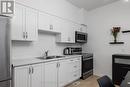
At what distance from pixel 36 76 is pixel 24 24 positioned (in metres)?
1.24

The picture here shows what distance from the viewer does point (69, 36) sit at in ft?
14.7

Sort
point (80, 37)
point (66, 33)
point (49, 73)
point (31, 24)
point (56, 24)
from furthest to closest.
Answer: point (80, 37) → point (66, 33) → point (56, 24) → point (49, 73) → point (31, 24)

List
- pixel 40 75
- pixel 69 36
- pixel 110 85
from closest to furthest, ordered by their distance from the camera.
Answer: pixel 110 85 < pixel 40 75 < pixel 69 36

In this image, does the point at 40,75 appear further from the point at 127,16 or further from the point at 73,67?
the point at 127,16

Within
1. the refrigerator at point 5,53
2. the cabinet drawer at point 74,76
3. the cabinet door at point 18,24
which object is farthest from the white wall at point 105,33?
the refrigerator at point 5,53

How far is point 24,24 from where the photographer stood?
2.82 m

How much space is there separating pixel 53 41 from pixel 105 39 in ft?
7.56

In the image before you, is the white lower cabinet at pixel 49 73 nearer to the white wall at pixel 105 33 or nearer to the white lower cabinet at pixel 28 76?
the white lower cabinet at pixel 28 76

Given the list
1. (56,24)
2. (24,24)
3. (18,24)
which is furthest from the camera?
(56,24)

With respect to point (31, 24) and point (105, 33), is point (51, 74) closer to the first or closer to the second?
point (31, 24)

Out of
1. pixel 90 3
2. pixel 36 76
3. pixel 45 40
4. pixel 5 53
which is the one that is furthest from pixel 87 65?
pixel 5 53

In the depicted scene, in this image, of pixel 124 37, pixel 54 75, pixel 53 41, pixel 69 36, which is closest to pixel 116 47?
pixel 124 37

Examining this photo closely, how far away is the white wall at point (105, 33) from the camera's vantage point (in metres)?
4.64

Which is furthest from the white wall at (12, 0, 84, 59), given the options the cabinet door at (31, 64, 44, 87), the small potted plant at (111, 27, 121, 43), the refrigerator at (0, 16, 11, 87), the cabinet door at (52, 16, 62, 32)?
the small potted plant at (111, 27, 121, 43)
